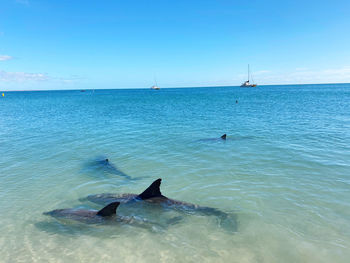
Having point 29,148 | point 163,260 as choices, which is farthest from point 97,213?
point 29,148

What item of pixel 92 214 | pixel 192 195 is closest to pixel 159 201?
pixel 192 195

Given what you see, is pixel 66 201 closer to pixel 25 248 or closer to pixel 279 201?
pixel 25 248

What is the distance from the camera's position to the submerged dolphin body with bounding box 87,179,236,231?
28.1 ft

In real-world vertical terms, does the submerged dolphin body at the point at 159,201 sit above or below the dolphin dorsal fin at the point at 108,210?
below

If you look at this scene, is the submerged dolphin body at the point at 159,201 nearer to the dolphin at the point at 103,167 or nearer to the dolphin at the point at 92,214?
the dolphin at the point at 92,214

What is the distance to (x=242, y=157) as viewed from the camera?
15.2 m

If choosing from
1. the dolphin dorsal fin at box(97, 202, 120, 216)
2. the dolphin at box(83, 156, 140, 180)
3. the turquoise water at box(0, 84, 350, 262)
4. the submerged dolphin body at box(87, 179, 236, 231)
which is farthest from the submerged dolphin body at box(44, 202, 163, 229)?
the dolphin at box(83, 156, 140, 180)

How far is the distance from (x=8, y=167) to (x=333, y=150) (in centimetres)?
2323

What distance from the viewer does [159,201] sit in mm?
9109

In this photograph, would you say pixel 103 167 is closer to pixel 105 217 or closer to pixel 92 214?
pixel 92 214

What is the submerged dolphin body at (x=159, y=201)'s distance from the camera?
855cm

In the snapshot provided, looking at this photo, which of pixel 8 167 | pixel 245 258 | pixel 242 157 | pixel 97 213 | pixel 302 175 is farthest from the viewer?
pixel 242 157

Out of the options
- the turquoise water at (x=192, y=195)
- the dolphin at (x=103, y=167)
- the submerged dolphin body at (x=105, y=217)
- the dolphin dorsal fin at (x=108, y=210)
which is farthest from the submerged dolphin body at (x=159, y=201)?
the dolphin at (x=103, y=167)

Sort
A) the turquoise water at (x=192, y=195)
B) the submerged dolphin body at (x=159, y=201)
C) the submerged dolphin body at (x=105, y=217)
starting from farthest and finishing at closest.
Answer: the submerged dolphin body at (x=159, y=201) < the submerged dolphin body at (x=105, y=217) < the turquoise water at (x=192, y=195)
